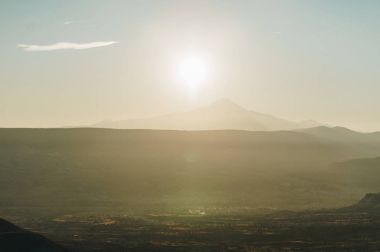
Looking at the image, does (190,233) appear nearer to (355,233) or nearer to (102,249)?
(102,249)

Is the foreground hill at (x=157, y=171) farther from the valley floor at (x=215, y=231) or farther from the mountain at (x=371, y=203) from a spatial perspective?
the valley floor at (x=215, y=231)

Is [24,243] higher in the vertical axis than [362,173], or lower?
lower

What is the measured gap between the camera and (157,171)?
12738cm

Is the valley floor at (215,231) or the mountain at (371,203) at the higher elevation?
the mountain at (371,203)

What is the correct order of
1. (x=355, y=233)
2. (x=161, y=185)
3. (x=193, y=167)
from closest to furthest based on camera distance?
1. (x=355, y=233)
2. (x=161, y=185)
3. (x=193, y=167)

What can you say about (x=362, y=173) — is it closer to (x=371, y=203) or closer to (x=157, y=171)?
(x=157, y=171)

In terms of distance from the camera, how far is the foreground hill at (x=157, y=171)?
101838mm

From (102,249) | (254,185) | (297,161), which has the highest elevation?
(297,161)

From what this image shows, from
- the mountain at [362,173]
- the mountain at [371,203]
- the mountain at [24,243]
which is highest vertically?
the mountain at [362,173]

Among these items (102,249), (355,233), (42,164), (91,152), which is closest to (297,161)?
(91,152)

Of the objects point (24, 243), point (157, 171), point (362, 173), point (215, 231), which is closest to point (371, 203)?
point (215, 231)

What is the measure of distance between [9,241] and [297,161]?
419 ft

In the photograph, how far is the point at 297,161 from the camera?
164m

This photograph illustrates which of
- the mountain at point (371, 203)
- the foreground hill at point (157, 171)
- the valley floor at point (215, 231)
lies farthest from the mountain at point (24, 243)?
the mountain at point (371, 203)
